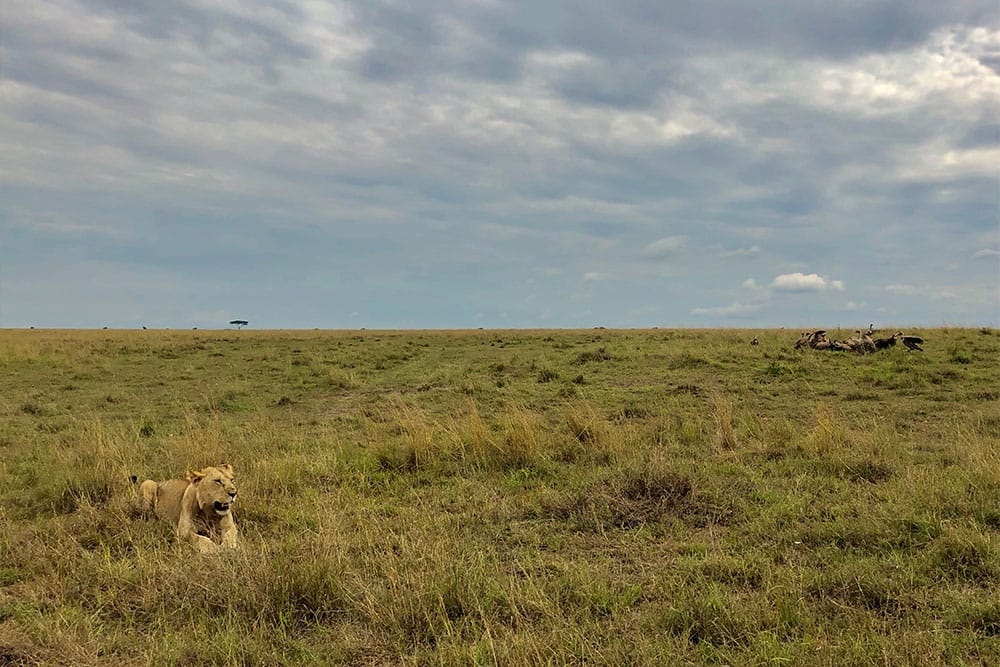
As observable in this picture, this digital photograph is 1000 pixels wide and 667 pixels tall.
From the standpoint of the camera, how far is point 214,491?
5.50 meters

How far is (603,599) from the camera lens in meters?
4.34

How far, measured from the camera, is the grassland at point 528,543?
3.82m

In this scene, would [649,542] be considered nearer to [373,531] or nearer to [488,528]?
[488,528]

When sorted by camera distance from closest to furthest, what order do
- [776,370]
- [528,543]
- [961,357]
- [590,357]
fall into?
1. [528,543]
2. [776,370]
3. [961,357]
4. [590,357]

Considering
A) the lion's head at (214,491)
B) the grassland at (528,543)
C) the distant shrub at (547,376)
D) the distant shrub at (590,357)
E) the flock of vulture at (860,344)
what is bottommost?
the grassland at (528,543)

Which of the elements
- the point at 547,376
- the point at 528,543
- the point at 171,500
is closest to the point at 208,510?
the point at 171,500

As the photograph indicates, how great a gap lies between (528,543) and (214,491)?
2710 millimetres

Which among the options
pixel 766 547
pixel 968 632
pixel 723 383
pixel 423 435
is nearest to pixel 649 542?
pixel 766 547

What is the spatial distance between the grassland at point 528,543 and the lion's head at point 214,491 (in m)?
0.41

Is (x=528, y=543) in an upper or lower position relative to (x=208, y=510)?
lower

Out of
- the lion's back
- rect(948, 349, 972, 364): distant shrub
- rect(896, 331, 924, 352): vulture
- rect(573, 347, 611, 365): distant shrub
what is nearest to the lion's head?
the lion's back

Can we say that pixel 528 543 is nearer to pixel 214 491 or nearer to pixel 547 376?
pixel 214 491

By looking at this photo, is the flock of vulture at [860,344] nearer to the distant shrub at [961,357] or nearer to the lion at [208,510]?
the distant shrub at [961,357]

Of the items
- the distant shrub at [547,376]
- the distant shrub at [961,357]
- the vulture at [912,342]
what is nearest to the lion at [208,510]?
the distant shrub at [547,376]
